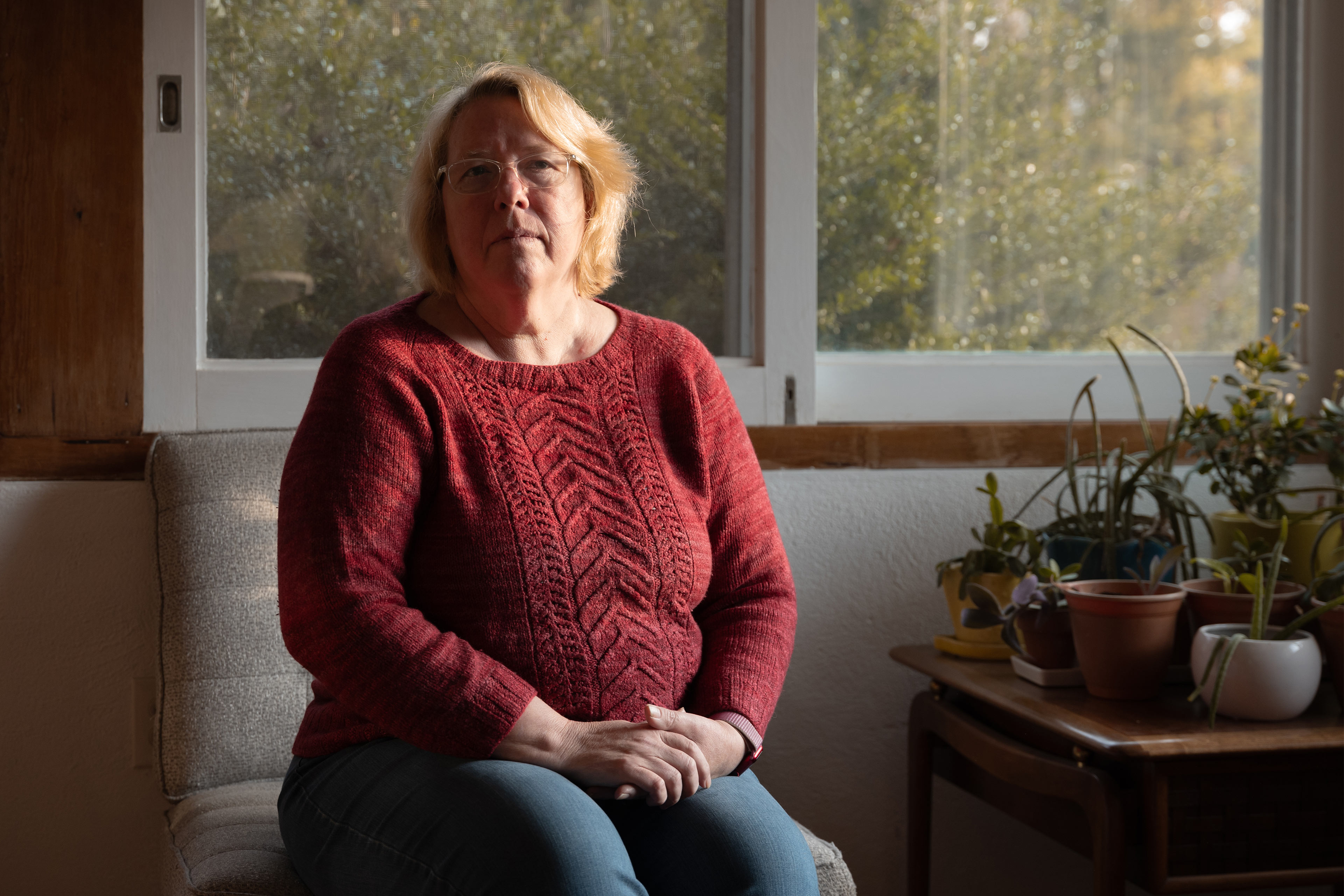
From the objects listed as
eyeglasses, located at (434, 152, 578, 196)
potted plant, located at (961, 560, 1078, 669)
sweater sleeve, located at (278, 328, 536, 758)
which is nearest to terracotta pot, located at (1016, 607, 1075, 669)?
potted plant, located at (961, 560, 1078, 669)

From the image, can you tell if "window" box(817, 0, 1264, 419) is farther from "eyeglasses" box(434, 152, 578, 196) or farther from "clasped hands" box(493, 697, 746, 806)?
"clasped hands" box(493, 697, 746, 806)

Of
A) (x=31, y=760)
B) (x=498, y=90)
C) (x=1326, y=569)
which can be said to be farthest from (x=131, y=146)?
(x=1326, y=569)

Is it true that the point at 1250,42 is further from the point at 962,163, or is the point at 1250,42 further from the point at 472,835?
the point at 472,835

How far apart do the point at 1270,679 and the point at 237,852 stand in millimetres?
1177

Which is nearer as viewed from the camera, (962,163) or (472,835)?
(472,835)

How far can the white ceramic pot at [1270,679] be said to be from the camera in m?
1.28

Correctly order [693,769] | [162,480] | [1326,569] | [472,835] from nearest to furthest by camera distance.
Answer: [472,835] < [693,769] < [162,480] < [1326,569]

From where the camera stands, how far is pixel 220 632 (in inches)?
56.3

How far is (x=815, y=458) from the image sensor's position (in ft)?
5.96

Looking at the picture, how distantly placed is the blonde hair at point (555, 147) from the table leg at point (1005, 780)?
788mm

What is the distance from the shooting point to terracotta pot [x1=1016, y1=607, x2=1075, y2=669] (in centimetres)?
145

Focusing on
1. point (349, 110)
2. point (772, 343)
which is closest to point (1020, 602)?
point (772, 343)

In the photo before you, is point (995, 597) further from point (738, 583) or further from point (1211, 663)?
point (738, 583)

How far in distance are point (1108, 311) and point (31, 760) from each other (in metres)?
1.91
